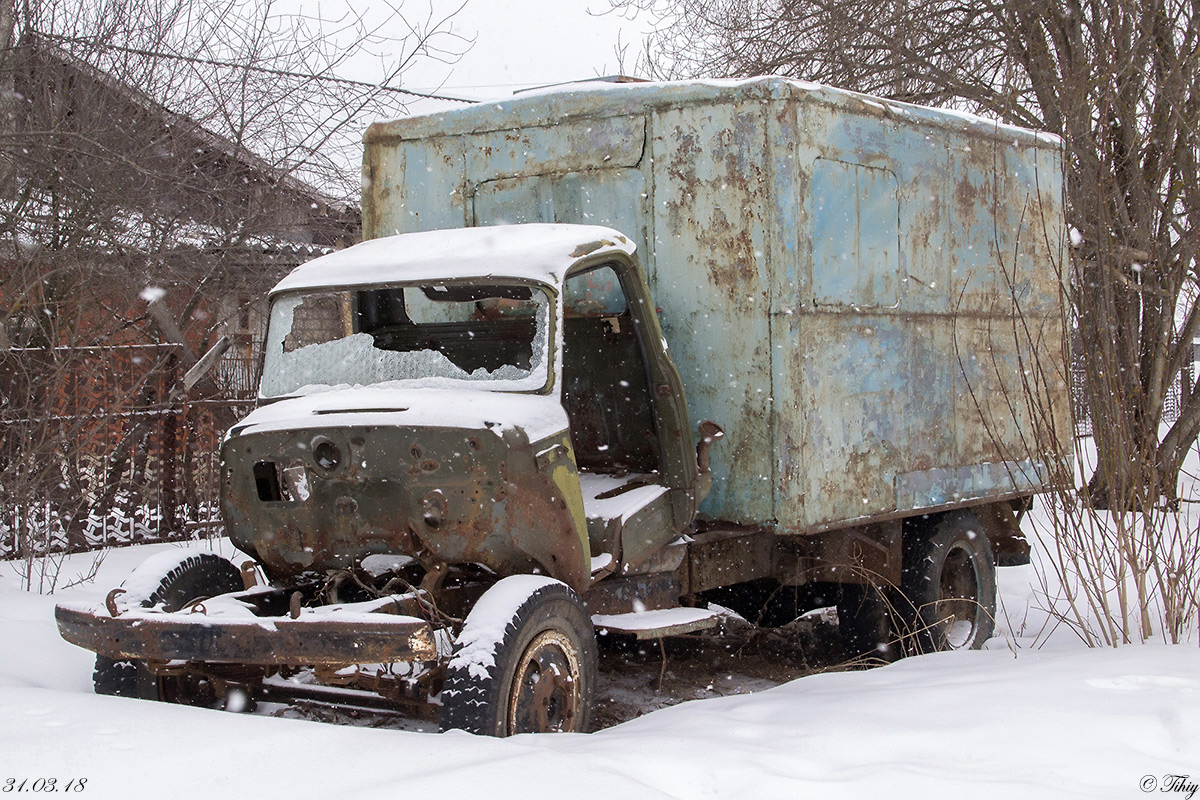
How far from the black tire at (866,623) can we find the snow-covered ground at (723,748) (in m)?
2.12

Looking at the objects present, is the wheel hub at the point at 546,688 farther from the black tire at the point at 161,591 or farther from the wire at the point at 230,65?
the wire at the point at 230,65

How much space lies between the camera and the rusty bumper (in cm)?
402

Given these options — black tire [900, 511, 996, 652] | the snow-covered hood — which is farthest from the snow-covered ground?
black tire [900, 511, 996, 652]

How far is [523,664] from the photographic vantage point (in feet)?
14.1

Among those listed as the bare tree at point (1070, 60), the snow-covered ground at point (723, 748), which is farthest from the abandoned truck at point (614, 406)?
the bare tree at point (1070, 60)

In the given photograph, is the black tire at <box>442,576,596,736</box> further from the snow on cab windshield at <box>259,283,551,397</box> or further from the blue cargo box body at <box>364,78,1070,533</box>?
the blue cargo box body at <box>364,78,1070,533</box>

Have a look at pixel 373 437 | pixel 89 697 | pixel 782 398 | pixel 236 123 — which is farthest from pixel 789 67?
pixel 89 697

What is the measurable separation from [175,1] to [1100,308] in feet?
25.3

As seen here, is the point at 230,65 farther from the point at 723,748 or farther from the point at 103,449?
the point at 723,748

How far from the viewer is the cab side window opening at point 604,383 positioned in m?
5.84

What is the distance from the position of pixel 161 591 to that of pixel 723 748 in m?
2.55

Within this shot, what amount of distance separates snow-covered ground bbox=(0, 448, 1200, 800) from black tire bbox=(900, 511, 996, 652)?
6.78 ft

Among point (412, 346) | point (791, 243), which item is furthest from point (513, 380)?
point (791, 243)

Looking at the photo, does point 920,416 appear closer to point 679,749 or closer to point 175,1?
point 679,749
